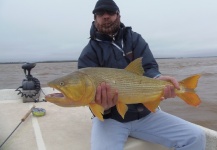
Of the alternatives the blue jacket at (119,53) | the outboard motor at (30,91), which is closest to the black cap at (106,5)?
the blue jacket at (119,53)

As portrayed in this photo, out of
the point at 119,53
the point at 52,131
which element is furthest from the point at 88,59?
the point at 52,131

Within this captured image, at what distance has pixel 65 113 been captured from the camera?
209 inches

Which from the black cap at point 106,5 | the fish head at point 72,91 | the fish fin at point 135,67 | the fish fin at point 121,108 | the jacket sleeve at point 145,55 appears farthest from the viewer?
the jacket sleeve at point 145,55

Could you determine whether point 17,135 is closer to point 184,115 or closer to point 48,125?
point 48,125

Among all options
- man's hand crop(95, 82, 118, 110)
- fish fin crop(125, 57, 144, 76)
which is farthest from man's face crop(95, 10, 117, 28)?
man's hand crop(95, 82, 118, 110)

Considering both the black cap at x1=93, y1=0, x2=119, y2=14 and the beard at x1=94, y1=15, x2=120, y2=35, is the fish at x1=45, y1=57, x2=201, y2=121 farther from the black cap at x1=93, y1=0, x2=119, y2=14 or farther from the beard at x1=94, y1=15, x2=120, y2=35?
the black cap at x1=93, y1=0, x2=119, y2=14

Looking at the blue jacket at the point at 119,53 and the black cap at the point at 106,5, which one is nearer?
the blue jacket at the point at 119,53

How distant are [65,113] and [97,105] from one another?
2.33m

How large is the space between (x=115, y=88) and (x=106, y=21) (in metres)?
1.27

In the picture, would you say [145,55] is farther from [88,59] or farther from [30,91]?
[30,91]

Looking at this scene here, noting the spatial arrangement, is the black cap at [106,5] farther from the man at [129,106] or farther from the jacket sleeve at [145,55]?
the jacket sleeve at [145,55]

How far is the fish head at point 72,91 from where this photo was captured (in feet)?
9.71

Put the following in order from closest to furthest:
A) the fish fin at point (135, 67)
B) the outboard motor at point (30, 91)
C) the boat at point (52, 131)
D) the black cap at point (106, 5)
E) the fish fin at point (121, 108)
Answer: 1. the fish fin at point (121, 108)
2. the fish fin at point (135, 67)
3. the boat at point (52, 131)
4. the black cap at point (106, 5)
5. the outboard motor at point (30, 91)

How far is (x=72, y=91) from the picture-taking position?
2961mm
